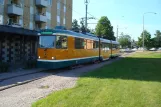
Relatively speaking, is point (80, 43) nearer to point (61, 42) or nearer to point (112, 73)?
point (61, 42)

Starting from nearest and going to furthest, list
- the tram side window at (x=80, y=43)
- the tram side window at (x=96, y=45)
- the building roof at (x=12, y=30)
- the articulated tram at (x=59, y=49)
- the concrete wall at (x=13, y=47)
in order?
the articulated tram at (x=59, y=49) < the tram side window at (x=80, y=43) < the building roof at (x=12, y=30) < the tram side window at (x=96, y=45) < the concrete wall at (x=13, y=47)

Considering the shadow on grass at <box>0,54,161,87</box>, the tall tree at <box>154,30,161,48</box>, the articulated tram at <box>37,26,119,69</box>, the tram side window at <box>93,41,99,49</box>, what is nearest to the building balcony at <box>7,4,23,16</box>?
the tram side window at <box>93,41,99,49</box>

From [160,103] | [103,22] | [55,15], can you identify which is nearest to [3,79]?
[160,103]

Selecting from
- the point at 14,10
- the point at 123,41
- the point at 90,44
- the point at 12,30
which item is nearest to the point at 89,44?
the point at 90,44

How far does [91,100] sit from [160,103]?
2.21 metres

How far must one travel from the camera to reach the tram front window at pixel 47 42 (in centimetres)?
1759

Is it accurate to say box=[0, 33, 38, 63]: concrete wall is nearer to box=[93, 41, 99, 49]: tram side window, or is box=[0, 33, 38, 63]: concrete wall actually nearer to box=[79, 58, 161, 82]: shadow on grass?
box=[93, 41, 99, 49]: tram side window

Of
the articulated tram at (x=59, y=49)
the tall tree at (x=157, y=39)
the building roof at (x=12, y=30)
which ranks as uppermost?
the tall tree at (x=157, y=39)

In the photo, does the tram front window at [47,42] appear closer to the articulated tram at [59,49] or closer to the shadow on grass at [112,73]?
the articulated tram at [59,49]

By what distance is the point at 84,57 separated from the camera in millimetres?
23234

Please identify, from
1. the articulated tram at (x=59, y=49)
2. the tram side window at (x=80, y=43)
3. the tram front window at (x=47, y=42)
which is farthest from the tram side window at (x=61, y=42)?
the tram side window at (x=80, y=43)

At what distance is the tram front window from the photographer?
17.6m

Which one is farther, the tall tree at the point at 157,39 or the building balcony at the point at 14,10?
the tall tree at the point at 157,39

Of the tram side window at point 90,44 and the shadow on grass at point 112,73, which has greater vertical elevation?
the tram side window at point 90,44
